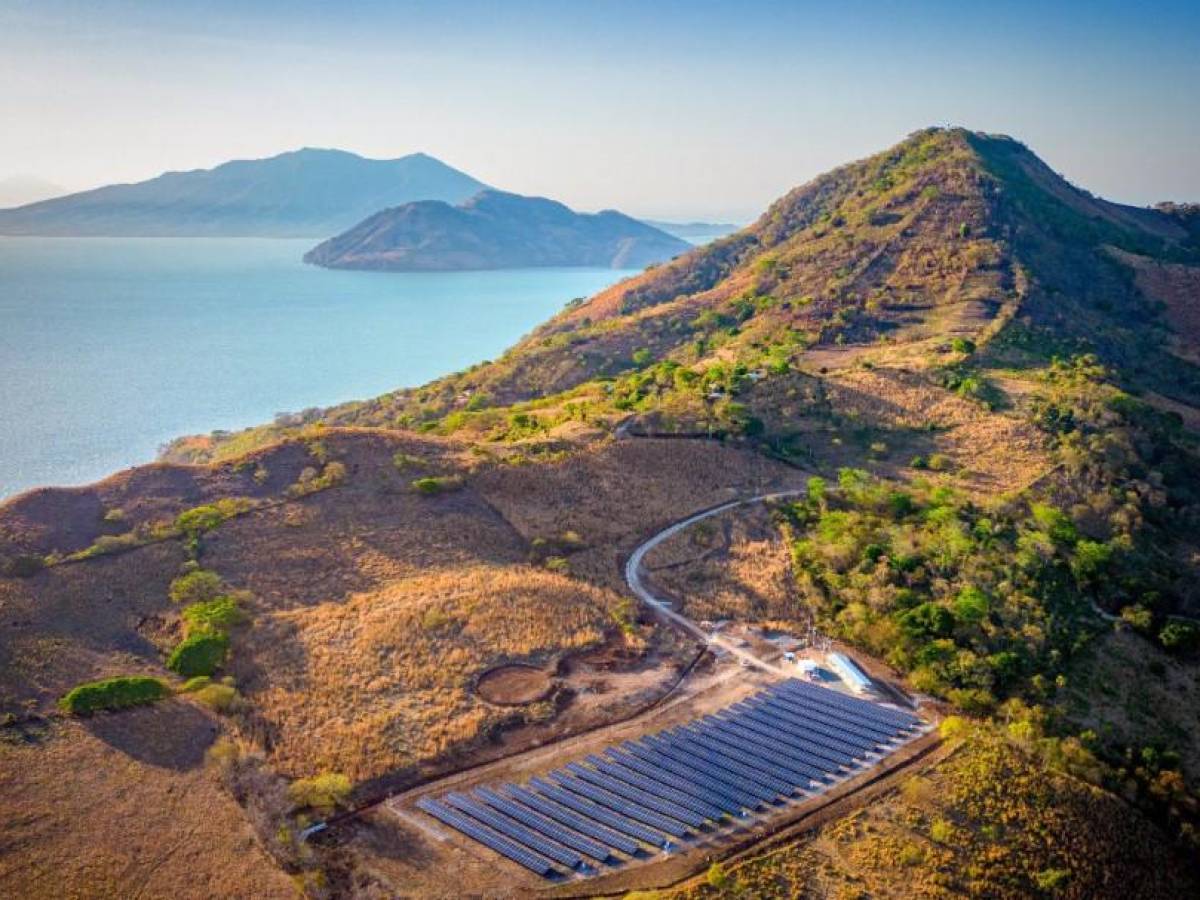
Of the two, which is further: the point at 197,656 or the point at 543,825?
the point at 197,656

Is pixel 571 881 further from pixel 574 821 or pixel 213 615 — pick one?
pixel 213 615

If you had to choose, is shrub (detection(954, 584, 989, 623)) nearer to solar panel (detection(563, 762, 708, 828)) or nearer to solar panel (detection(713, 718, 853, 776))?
solar panel (detection(713, 718, 853, 776))

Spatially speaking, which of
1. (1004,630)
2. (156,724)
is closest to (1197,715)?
(1004,630)

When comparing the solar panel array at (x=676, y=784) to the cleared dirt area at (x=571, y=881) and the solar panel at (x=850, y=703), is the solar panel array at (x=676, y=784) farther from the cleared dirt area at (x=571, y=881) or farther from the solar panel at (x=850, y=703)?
the cleared dirt area at (x=571, y=881)

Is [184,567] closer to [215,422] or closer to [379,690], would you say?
[379,690]

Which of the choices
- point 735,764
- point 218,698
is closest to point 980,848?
point 735,764

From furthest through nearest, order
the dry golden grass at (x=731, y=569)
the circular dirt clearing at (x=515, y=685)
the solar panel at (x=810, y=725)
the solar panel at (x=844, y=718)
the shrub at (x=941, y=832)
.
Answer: the dry golden grass at (x=731, y=569)
the circular dirt clearing at (x=515, y=685)
the solar panel at (x=844, y=718)
the solar panel at (x=810, y=725)
the shrub at (x=941, y=832)

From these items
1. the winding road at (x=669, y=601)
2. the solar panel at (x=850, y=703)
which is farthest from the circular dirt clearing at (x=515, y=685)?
the solar panel at (x=850, y=703)
